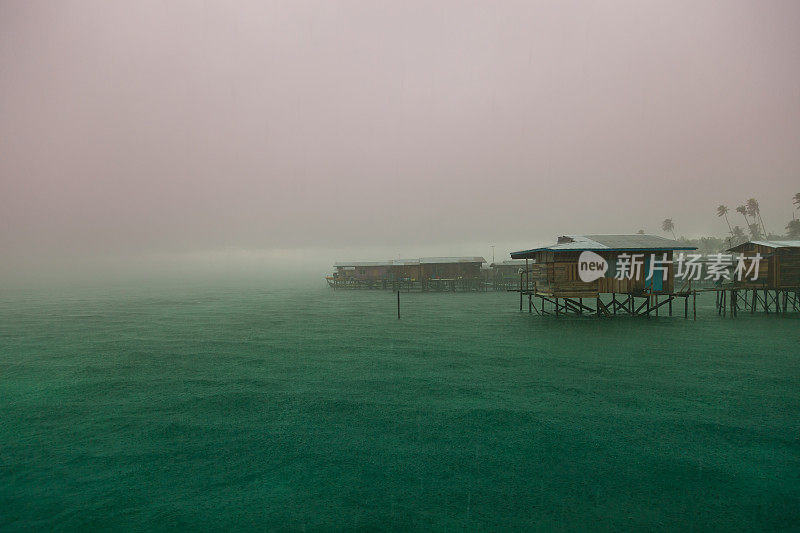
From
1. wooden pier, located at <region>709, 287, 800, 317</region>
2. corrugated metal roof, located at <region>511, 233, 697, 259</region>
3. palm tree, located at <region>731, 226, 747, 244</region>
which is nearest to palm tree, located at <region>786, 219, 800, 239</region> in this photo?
palm tree, located at <region>731, 226, 747, 244</region>

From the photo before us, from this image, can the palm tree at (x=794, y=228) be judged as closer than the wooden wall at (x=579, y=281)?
No

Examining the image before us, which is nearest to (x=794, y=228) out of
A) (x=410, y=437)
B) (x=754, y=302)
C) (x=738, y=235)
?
(x=738, y=235)

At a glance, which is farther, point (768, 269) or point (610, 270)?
point (768, 269)

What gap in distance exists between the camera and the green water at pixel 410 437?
7.62m

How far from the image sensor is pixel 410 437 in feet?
35.3

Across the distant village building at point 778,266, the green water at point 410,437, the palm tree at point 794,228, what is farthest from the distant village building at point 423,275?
the palm tree at point 794,228

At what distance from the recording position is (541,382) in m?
15.3

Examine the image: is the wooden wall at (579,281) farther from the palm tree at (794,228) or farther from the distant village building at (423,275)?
the palm tree at (794,228)

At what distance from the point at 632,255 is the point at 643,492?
84.5ft

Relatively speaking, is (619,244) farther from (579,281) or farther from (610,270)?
(579,281)

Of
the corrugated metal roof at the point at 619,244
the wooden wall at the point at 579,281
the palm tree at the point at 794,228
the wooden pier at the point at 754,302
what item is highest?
the palm tree at the point at 794,228

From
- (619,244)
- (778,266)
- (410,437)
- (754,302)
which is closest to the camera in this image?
(410,437)

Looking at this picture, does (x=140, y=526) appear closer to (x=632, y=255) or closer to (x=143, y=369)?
(x=143, y=369)

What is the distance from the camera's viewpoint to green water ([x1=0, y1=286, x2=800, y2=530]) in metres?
7.62
